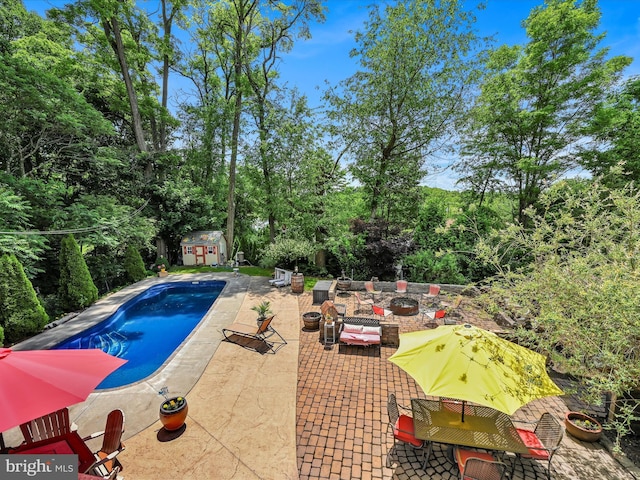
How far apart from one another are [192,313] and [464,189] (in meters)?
18.8

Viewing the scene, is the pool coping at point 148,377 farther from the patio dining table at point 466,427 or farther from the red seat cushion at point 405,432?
the patio dining table at point 466,427

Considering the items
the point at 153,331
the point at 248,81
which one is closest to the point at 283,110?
the point at 248,81

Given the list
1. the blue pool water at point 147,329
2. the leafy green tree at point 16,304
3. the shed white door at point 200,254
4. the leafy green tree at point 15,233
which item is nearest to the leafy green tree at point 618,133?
the blue pool water at point 147,329

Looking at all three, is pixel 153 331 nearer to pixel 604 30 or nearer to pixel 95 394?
pixel 95 394

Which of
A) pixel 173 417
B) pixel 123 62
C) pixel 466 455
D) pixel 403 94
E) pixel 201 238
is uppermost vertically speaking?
pixel 123 62

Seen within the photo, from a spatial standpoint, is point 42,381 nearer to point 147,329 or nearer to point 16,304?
point 147,329

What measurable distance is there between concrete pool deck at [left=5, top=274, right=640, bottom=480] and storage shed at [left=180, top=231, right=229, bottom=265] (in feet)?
41.6

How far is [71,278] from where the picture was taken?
12.0 meters

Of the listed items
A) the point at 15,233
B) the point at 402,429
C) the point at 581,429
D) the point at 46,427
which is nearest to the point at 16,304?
the point at 15,233

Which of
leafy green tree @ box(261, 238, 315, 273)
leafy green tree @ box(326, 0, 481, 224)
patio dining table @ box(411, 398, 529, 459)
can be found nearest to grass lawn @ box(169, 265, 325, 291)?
leafy green tree @ box(261, 238, 315, 273)

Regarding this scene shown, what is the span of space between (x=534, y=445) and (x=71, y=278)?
53.7 ft

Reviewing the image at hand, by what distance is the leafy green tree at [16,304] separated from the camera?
919 centimetres

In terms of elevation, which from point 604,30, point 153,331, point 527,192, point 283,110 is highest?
point 604,30

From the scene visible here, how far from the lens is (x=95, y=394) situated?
6.40 m
